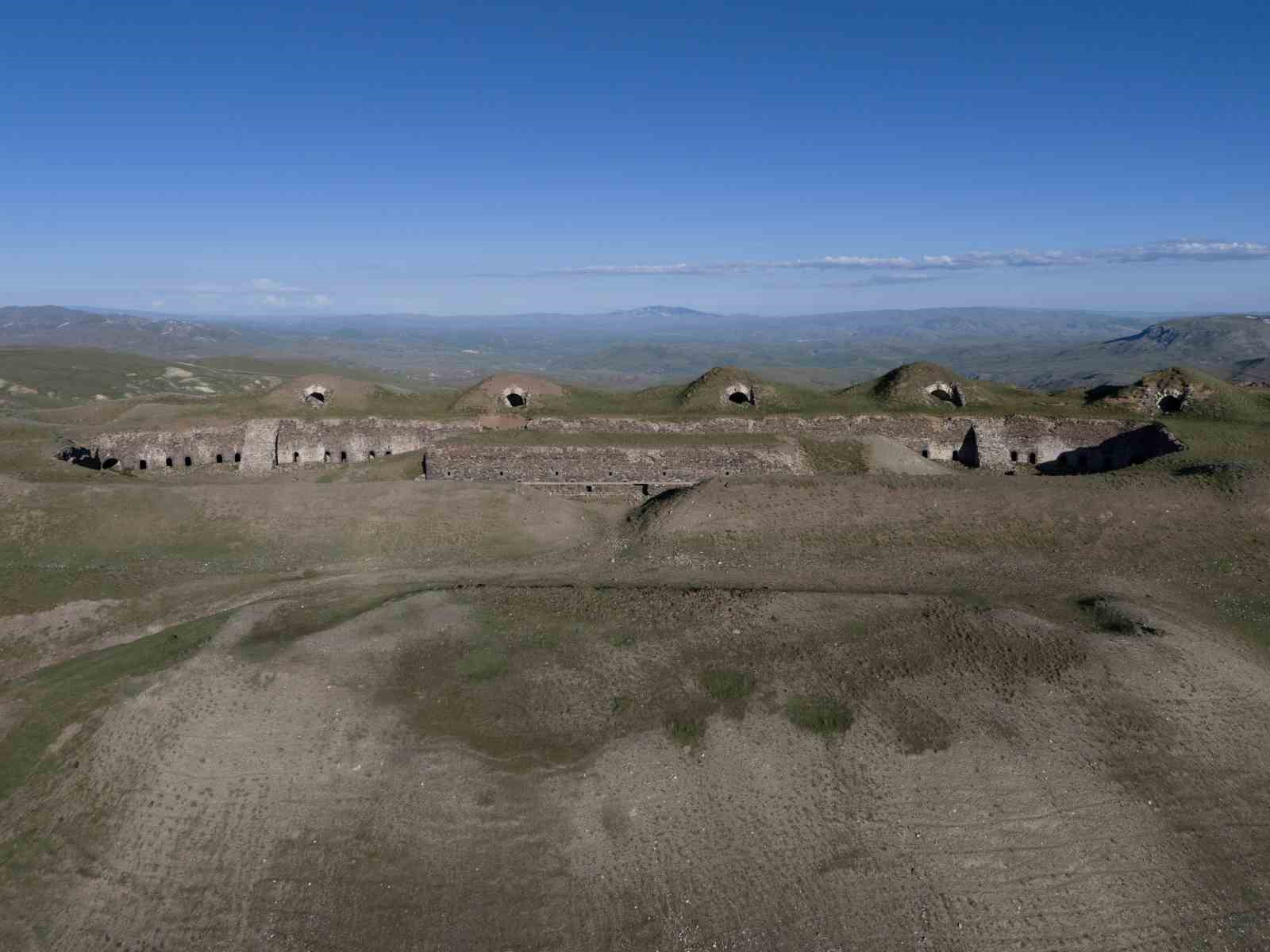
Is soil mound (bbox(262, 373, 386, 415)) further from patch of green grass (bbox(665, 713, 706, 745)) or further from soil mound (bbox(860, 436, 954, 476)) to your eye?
patch of green grass (bbox(665, 713, 706, 745))

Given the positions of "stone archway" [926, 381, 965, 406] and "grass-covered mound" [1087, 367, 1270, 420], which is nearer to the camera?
"grass-covered mound" [1087, 367, 1270, 420]

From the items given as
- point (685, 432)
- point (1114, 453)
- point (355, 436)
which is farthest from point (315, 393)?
point (1114, 453)

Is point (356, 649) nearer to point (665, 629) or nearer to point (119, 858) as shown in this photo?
point (119, 858)

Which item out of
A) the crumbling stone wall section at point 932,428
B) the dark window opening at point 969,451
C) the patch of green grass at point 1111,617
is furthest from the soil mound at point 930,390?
the patch of green grass at point 1111,617

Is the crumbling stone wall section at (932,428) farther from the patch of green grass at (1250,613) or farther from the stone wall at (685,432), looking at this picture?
the patch of green grass at (1250,613)

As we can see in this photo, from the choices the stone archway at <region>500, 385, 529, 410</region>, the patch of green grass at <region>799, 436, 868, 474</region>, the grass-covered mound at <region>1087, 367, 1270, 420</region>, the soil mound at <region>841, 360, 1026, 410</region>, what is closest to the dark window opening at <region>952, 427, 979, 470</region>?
the soil mound at <region>841, 360, 1026, 410</region>

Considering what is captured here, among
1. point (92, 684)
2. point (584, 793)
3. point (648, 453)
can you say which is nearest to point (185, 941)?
point (584, 793)

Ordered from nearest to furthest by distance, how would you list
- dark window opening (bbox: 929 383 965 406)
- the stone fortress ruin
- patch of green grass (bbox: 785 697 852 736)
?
1. patch of green grass (bbox: 785 697 852 736)
2. the stone fortress ruin
3. dark window opening (bbox: 929 383 965 406)

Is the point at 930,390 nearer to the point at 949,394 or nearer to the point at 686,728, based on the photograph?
the point at 949,394
